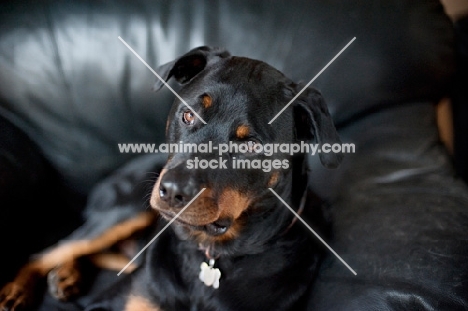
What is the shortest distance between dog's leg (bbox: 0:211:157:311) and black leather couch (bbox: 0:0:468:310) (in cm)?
7

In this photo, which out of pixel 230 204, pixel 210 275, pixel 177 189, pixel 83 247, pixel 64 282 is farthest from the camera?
pixel 83 247

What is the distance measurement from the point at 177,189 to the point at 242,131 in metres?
0.24

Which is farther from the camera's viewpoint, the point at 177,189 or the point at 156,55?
the point at 156,55

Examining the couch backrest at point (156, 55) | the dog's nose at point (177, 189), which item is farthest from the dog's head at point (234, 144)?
the couch backrest at point (156, 55)

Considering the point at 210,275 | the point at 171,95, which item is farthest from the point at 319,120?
the point at 171,95

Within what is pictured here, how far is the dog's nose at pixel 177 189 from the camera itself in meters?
1.04

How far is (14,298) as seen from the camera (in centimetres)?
138

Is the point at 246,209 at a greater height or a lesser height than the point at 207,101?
lesser

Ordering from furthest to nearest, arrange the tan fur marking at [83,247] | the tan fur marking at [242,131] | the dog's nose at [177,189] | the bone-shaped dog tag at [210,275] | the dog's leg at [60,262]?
1. the tan fur marking at [83,247]
2. the dog's leg at [60,262]
3. the bone-shaped dog tag at [210,275]
4. the tan fur marking at [242,131]
5. the dog's nose at [177,189]

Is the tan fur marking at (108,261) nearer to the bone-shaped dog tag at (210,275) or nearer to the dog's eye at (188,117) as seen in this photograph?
the bone-shaped dog tag at (210,275)

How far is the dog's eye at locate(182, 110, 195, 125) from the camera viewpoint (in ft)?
3.94

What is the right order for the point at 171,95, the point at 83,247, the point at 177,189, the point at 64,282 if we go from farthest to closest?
the point at 171,95 → the point at 83,247 → the point at 64,282 → the point at 177,189

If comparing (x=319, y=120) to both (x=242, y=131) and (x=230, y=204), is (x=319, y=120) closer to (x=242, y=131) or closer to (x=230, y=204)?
(x=242, y=131)

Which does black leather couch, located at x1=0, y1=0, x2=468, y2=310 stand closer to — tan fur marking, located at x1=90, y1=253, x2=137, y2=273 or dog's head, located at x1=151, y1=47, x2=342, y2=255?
tan fur marking, located at x1=90, y1=253, x2=137, y2=273
